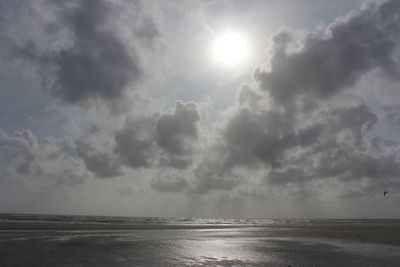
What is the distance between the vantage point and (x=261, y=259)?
21.1m

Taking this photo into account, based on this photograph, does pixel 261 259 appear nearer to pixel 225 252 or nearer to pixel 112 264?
pixel 225 252

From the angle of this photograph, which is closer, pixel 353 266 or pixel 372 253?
pixel 353 266

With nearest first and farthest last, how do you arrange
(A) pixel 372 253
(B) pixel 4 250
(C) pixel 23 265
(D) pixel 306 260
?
1. (C) pixel 23 265
2. (D) pixel 306 260
3. (B) pixel 4 250
4. (A) pixel 372 253

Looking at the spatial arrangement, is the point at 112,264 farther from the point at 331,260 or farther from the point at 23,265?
the point at 331,260

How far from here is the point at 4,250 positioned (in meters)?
23.3

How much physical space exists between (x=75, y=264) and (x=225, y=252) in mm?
11861

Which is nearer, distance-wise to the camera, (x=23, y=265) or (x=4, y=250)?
(x=23, y=265)

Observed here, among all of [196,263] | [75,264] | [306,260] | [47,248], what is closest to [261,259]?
[306,260]

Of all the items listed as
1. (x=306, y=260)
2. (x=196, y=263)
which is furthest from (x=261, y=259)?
(x=196, y=263)

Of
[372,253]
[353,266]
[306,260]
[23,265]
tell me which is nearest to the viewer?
[23,265]

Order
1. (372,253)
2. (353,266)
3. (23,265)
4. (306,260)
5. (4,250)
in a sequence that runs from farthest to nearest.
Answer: (372,253) < (4,250) < (306,260) < (353,266) < (23,265)

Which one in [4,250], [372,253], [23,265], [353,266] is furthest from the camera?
[372,253]

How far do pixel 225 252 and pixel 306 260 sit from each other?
658cm

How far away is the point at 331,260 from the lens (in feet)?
69.3
